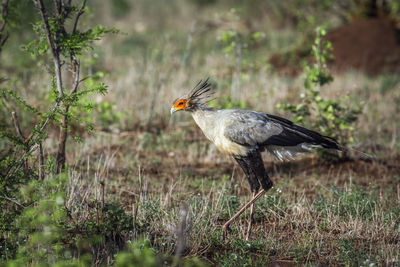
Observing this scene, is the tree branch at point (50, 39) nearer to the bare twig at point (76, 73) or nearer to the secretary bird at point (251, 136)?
the bare twig at point (76, 73)

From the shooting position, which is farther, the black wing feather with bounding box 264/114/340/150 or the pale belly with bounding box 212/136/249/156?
the black wing feather with bounding box 264/114/340/150

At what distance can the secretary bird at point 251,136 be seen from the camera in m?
4.57

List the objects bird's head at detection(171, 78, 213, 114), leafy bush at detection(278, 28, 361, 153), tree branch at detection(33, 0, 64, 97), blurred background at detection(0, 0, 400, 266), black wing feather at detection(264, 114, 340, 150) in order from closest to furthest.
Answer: blurred background at detection(0, 0, 400, 266) → tree branch at detection(33, 0, 64, 97) → black wing feather at detection(264, 114, 340, 150) → bird's head at detection(171, 78, 213, 114) → leafy bush at detection(278, 28, 361, 153)

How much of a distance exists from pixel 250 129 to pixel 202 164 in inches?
88.7

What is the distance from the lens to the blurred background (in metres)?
3.92

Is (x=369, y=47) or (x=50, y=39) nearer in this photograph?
(x=50, y=39)

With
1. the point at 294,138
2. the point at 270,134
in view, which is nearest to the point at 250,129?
the point at 270,134

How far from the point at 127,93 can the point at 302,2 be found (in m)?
7.11

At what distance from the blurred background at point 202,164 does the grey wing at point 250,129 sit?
71 centimetres

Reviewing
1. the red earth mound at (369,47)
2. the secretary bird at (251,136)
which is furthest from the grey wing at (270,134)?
the red earth mound at (369,47)

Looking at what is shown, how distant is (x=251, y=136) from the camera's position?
458cm

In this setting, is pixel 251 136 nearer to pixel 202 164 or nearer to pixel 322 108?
pixel 322 108

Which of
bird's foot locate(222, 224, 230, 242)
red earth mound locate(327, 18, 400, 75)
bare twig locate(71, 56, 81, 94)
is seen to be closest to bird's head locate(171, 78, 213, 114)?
bare twig locate(71, 56, 81, 94)

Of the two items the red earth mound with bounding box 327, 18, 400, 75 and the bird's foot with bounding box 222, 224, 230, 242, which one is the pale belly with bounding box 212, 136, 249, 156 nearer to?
the bird's foot with bounding box 222, 224, 230, 242
